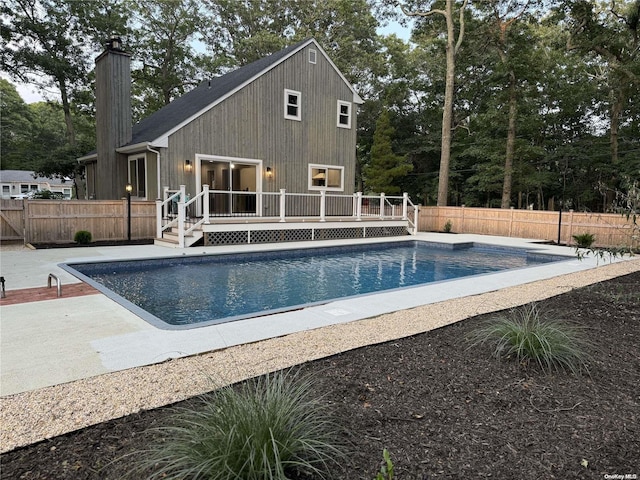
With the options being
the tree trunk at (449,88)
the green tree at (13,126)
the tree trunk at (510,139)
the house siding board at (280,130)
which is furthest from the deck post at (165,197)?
the green tree at (13,126)

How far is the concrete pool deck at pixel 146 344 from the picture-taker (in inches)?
111

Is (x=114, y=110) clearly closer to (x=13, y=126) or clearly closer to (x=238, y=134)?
(x=238, y=134)

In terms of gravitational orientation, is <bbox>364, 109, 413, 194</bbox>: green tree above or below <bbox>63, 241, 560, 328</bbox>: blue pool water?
above

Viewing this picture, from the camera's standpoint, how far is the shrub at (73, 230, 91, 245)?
11.5 meters

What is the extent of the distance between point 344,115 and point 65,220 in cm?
1151

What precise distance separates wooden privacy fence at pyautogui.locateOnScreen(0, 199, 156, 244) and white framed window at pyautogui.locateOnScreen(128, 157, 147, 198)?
7.50 ft

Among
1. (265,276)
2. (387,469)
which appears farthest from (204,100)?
(387,469)

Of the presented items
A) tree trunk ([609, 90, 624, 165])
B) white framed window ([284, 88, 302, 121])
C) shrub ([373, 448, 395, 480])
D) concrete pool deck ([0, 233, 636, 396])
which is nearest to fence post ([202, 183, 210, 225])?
concrete pool deck ([0, 233, 636, 396])

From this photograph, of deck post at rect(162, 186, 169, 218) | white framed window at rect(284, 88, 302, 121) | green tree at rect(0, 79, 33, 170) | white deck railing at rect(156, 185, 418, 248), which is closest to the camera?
white deck railing at rect(156, 185, 418, 248)

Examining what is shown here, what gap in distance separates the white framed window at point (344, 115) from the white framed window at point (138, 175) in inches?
323

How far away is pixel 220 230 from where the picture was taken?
12344mm

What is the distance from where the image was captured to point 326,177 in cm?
1730

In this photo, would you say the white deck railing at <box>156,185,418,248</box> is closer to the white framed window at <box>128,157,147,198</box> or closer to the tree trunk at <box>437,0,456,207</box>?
the white framed window at <box>128,157,147,198</box>

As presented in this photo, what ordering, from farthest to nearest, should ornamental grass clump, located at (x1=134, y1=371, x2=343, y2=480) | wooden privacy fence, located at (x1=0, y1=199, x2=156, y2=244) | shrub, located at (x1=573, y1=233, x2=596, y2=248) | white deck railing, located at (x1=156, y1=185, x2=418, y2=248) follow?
1. shrub, located at (x1=573, y1=233, x2=596, y2=248)
2. white deck railing, located at (x1=156, y1=185, x2=418, y2=248)
3. wooden privacy fence, located at (x1=0, y1=199, x2=156, y2=244)
4. ornamental grass clump, located at (x1=134, y1=371, x2=343, y2=480)
